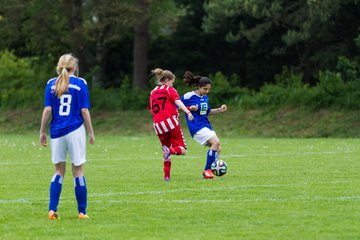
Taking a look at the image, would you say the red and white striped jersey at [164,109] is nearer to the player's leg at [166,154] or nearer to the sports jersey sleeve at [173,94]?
the sports jersey sleeve at [173,94]

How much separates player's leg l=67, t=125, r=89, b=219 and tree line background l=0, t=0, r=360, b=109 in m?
28.7

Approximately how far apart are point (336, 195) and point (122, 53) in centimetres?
4020

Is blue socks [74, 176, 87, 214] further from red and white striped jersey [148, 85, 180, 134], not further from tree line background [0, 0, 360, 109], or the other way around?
tree line background [0, 0, 360, 109]

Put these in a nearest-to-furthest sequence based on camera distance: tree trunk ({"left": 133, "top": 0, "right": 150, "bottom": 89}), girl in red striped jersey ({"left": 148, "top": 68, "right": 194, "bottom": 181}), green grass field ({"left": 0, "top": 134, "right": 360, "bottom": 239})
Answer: green grass field ({"left": 0, "top": 134, "right": 360, "bottom": 239}) < girl in red striped jersey ({"left": 148, "top": 68, "right": 194, "bottom": 181}) < tree trunk ({"left": 133, "top": 0, "right": 150, "bottom": 89})

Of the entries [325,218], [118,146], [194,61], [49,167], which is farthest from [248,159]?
[194,61]

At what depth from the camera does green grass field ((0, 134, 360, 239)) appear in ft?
34.8

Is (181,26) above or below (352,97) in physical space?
above

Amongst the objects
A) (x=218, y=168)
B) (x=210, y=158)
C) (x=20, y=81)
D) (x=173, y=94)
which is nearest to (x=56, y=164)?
(x=173, y=94)

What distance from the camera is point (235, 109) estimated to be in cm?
4306

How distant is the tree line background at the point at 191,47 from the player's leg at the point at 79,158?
1129 inches

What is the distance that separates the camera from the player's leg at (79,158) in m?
11.6

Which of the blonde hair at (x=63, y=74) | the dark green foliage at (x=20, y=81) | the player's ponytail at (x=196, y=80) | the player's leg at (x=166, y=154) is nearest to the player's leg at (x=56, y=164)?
the blonde hair at (x=63, y=74)

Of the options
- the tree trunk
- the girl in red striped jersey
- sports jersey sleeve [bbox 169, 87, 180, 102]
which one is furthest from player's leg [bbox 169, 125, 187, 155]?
the tree trunk

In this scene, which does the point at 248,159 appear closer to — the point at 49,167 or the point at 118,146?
the point at 49,167
